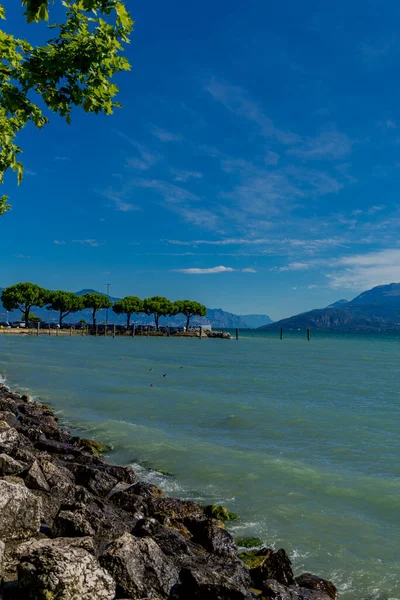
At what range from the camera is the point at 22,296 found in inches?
4946

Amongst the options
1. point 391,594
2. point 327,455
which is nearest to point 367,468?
point 327,455

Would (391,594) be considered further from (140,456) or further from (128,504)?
(140,456)

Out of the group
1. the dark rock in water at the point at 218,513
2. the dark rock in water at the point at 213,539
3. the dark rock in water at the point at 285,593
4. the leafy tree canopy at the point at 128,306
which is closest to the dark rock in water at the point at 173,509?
the dark rock in water at the point at 218,513

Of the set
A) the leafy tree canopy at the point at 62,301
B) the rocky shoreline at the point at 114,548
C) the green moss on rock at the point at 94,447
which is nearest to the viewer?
the rocky shoreline at the point at 114,548

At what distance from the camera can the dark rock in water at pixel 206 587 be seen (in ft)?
17.8

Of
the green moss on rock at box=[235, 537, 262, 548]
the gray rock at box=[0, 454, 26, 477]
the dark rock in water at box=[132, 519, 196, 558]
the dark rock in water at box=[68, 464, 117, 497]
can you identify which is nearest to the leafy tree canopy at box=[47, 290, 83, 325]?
the dark rock in water at box=[68, 464, 117, 497]

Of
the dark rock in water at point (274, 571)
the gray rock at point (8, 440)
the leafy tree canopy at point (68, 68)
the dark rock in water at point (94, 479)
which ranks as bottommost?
the dark rock in water at point (274, 571)

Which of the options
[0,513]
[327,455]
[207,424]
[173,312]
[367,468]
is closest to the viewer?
[0,513]

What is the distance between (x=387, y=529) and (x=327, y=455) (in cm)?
513

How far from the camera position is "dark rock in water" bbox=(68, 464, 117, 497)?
9.61m

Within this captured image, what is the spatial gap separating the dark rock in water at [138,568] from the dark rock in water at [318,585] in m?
2.18

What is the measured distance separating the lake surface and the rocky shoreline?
1.24 m

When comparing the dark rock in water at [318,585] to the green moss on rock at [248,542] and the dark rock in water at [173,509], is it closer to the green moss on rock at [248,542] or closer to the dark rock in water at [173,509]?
the green moss on rock at [248,542]

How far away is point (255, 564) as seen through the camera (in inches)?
294
